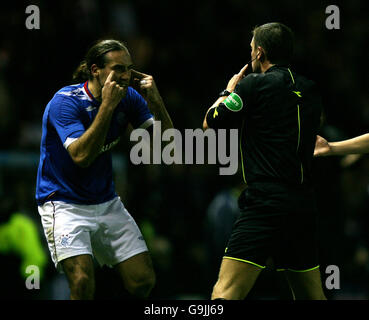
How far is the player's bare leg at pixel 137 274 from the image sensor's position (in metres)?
5.41

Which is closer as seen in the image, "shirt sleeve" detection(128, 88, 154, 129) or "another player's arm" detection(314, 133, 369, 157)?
"another player's arm" detection(314, 133, 369, 157)

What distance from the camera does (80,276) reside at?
5031 mm

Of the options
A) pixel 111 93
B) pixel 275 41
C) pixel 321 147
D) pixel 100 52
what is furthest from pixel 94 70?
pixel 321 147

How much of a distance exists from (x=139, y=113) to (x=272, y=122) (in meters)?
1.16

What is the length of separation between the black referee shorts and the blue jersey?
103cm

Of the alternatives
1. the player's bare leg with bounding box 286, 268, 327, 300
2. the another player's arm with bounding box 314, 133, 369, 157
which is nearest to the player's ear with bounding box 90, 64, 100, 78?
the another player's arm with bounding box 314, 133, 369, 157

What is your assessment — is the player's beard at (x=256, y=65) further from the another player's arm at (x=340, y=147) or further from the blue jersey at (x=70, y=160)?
the blue jersey at (x=70, y=160)

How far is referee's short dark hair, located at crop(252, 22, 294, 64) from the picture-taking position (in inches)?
200

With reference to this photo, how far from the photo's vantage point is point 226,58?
1086 cm

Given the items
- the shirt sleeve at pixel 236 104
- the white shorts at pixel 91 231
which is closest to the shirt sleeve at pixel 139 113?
the white shorts at pixel 91 231

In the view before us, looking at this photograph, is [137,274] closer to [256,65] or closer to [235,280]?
[235,280]

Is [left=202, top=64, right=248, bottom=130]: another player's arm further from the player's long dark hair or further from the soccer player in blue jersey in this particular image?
the player's long dark hair
